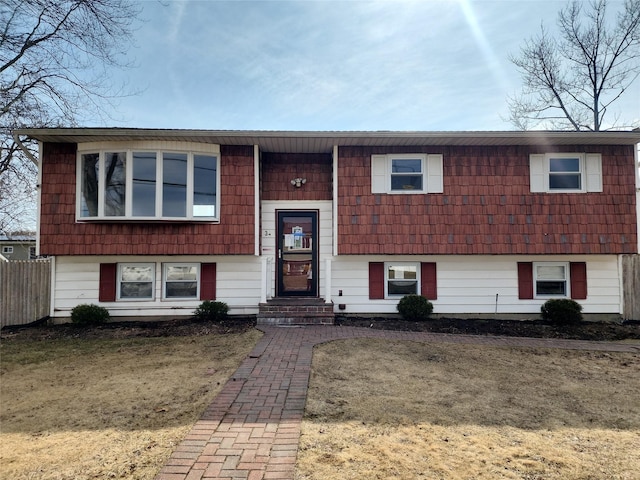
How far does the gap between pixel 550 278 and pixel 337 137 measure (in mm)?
7044

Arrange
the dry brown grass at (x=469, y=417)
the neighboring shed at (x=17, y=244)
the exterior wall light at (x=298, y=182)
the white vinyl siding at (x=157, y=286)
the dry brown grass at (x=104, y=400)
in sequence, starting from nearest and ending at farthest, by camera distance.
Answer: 1. the dry brown grass at (x=469, y=417)
2. the dry brown grass at (x=104, y=400)
3. the white vinyl siding at (x=157, y=286)
4. the exterior wall light at (x=298, y=182)
5. the neighboring shed at (x=17, y=244)

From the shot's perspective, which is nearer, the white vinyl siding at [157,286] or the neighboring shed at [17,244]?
the white vinyl siding at [157,286]

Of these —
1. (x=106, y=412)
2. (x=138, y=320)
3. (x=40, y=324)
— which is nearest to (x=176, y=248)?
(x=138, y=320)

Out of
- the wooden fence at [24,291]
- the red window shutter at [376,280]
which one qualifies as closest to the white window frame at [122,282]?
the wooden fence at [24,291]

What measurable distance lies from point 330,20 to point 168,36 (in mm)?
4711

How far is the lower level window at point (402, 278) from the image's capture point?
9797mm

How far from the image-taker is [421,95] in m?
10.7

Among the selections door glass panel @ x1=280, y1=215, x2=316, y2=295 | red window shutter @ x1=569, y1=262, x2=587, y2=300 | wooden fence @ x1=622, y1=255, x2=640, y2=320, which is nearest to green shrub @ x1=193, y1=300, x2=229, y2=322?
door glass panel @ x1=280, y1=215, x2=316, y2=295

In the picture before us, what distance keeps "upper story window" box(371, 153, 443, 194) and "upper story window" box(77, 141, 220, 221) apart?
458 centimetres

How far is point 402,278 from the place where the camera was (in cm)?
981

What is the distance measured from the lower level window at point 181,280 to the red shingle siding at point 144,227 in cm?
78

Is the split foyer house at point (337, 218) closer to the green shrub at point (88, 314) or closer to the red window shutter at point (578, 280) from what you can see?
the red window shutter at point (578, 280)

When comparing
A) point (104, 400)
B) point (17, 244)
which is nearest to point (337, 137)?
point (104, 400)

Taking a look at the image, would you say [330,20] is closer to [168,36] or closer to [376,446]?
[168,36]
